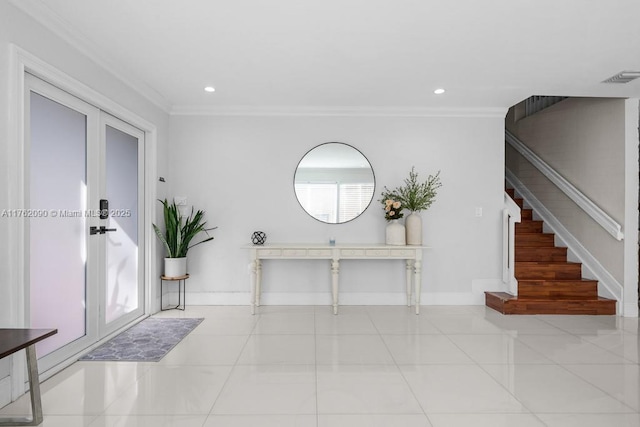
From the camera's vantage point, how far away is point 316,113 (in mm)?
4684

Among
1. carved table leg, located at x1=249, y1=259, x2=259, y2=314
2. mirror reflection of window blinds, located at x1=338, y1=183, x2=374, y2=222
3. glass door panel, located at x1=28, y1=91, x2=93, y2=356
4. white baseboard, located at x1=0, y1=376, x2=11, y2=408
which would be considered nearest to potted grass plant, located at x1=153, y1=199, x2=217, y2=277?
carved table leg, located at x1=249, y1=259, x2=259, y2=314

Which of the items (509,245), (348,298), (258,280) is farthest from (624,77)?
(258,280)

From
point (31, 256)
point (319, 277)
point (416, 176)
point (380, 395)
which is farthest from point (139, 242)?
point (416, 176)

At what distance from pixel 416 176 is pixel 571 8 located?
8.03 ft

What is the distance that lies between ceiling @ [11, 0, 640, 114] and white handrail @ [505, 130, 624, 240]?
4.16 ft

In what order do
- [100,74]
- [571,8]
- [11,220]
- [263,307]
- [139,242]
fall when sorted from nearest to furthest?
[11,220], [571,8], [100,74], [139,242], [263,307]

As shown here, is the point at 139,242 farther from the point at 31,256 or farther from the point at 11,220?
the point at 11,220

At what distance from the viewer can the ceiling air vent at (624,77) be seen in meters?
3.53

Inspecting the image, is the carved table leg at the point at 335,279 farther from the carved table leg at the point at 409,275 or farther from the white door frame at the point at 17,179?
the white door frame at the point at 17,179

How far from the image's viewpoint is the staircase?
431 cm

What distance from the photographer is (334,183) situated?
4707 mm

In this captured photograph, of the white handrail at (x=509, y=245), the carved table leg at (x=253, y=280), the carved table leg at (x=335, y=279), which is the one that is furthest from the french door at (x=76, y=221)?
the white handrail at (x=509, y=245)

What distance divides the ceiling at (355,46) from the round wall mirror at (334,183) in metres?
0.71

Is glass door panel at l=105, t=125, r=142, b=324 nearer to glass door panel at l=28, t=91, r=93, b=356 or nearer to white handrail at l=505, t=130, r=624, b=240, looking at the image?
glass door panel at l=28, t=91, r=93, b=356
